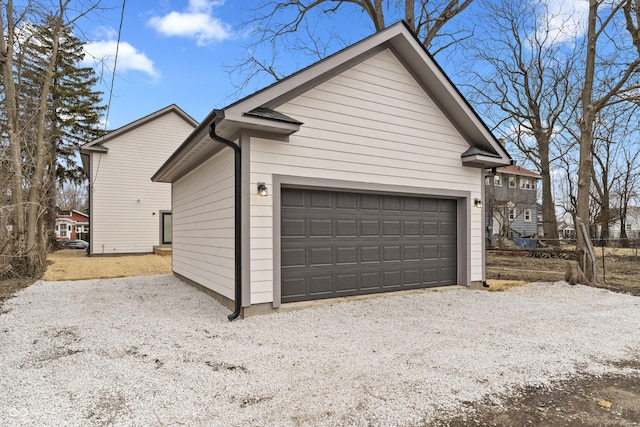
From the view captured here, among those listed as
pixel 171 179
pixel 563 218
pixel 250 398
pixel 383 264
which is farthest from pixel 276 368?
pixel 563 218

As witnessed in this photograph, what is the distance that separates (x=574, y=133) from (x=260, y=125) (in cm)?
2186

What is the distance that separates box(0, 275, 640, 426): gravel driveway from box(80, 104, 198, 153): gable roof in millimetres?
11371

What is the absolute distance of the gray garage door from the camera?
236 inches

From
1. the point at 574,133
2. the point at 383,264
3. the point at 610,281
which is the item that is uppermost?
the point at 574,133

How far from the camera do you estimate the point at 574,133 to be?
68.0 feet

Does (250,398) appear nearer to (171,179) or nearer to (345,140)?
(345,140)

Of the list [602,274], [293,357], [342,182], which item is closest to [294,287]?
[342,182]

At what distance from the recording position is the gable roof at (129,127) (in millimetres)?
16141

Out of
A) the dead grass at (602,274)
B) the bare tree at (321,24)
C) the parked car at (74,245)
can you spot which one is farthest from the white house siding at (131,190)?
the dead grass at (602,274)

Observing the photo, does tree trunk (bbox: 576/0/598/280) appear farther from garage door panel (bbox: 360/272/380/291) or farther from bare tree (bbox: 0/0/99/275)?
bare tree (bbox: 0/0/99/275)

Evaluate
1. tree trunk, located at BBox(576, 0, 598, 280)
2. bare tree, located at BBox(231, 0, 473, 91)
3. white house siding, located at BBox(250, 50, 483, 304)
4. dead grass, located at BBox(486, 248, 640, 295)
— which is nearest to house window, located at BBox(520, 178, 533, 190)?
dead grass, located at BBox(486, 248, 640, 295)

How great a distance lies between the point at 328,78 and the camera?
20.3 feet

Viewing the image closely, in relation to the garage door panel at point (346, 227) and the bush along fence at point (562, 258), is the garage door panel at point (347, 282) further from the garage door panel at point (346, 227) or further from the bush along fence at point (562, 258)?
the bush along fence at point (562, 258)

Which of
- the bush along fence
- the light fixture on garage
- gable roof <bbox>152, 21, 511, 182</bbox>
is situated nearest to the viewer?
gable roof <bbox>152, 21, 511, 182</bbox>
